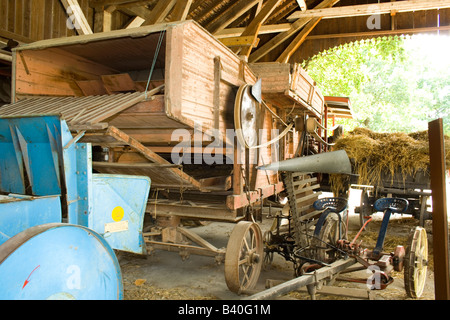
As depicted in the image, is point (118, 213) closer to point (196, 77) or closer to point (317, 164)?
point (196, 77)

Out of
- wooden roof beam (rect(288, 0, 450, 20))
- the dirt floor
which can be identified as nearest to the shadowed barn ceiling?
wooden roof beam (rect(288, 0, 450, 20))

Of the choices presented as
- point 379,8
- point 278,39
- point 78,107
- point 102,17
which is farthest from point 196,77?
point 379,8

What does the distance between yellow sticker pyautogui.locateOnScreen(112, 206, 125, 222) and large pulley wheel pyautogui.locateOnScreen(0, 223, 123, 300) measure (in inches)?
29.7

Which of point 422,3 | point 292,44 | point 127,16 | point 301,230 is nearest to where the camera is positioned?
point 301,230

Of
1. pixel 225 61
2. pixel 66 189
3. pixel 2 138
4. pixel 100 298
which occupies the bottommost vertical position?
pixel 100 298

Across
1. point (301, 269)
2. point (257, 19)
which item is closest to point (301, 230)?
point (301, 269)

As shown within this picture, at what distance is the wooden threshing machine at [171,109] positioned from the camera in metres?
3.28

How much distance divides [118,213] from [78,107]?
3.87 feet

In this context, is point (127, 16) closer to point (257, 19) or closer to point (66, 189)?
point (257, 19)

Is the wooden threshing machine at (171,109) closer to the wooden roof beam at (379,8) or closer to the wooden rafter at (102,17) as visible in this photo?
the wooden rafter at (102,17)

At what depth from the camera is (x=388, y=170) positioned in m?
7.10

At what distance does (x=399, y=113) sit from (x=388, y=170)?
26982mm

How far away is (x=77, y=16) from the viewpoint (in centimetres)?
680

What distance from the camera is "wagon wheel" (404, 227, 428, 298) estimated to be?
4.00 m
